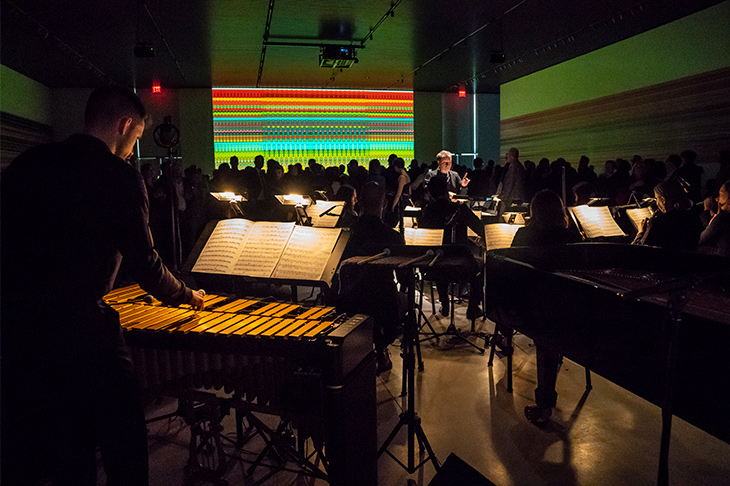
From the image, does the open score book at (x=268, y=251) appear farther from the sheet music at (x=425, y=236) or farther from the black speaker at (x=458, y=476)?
the sheet music at (x=425, y=236)

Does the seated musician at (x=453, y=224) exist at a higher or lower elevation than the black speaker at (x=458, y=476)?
higher

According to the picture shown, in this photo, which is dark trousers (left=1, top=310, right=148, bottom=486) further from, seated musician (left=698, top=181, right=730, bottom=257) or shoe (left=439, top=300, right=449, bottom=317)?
seated musician (left=698, top=181, right=730, bottom=257)

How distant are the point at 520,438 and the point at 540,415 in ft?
0.79

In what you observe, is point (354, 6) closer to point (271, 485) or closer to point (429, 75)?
point (429, 75)

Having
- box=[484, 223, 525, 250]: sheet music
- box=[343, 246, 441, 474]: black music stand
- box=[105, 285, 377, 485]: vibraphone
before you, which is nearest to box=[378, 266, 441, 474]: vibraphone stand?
box=[343, 246, 441, 474]: black music stand

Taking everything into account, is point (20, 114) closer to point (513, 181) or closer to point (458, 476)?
point (513, 181)

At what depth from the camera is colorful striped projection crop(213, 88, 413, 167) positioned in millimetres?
13406

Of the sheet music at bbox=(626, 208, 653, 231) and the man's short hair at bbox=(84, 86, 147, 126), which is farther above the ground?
the man's short hair at bbox=(84, 86, 147, 126)

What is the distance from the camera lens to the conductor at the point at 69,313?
1591 mm

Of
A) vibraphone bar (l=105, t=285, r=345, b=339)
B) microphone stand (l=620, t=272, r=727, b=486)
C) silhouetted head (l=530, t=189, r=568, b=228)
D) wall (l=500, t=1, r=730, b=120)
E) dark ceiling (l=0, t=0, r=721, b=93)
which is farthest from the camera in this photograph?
wall (l=500, t=1, r=730, b=120)

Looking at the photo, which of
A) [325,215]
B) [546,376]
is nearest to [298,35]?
[325,215]

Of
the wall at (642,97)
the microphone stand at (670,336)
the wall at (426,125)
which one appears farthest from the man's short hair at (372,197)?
the wall at (426,125)

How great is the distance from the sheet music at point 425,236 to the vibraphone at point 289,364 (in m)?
2.45

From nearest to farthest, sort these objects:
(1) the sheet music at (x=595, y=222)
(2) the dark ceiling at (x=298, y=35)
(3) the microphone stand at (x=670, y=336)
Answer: (3) the microphone stand at (x=670, y=336) → (1) the sheet music at (x=595, y=222) → (2) the dark ceiling at (x=298, y=35)
